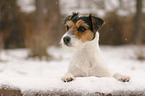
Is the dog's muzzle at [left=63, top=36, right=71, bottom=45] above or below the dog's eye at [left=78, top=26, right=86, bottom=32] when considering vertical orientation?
below

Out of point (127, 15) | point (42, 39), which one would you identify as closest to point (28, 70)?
point (42, 39)

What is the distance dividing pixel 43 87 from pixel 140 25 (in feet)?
37.7

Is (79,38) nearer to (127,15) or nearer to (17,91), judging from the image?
(17,91)

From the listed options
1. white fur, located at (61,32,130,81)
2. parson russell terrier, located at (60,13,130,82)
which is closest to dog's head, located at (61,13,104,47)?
parson russell terrier, located at (60,13,130,82)

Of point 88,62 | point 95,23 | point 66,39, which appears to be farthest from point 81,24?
point 88,62

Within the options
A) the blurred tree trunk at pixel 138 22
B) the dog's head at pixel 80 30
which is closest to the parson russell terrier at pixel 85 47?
the dog's head at pixel 80 30

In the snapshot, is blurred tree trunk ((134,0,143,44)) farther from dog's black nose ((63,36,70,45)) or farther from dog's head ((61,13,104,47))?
dog's black nose ((63,36,70,45))

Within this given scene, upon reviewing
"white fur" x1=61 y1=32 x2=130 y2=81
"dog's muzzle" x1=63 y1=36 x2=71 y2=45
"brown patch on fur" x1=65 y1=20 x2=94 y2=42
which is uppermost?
"brown patch on fur" x1=65 y1=20 x2=94 y2=42

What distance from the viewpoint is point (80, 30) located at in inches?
106

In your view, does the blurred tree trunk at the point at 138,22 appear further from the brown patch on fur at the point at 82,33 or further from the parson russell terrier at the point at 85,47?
the brown patch on fur at the point at 82,33

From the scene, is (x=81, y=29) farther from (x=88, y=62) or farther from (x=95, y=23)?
(x=88, y=62)

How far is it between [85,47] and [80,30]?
14.1 inches

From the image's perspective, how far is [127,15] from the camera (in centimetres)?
1370

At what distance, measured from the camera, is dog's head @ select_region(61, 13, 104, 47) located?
2549 millimetres
